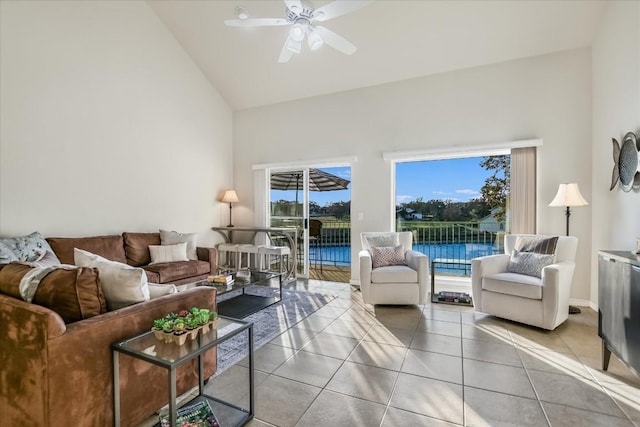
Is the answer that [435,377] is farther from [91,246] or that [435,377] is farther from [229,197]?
[229,197]

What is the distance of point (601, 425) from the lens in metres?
1.67

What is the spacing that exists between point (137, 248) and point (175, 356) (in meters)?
3.24

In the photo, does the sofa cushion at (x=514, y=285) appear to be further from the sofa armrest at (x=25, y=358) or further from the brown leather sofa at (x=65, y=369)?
the sofa armrest at (x=25, y=358)

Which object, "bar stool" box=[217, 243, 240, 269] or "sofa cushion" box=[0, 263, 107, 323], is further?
"bar stool" box=[217, 243, 240, 269]

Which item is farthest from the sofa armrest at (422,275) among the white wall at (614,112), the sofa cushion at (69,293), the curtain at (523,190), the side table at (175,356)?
the sofa cushion at (69,293)

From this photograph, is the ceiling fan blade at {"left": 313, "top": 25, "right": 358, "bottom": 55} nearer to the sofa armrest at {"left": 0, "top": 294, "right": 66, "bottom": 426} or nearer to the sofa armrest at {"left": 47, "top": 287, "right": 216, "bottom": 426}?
the sofa armrest at {"left": 47, "top": 287, "right": 216, "bottom": 426}

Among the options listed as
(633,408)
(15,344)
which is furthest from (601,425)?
(15,344)

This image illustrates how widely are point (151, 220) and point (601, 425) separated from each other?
508 cm

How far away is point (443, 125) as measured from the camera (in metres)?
4.37

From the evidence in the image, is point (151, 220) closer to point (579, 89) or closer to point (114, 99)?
point (114, 99)

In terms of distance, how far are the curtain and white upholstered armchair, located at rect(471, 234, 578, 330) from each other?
1.27 feet

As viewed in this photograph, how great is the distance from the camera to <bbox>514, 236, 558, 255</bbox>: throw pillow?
10.8 feet

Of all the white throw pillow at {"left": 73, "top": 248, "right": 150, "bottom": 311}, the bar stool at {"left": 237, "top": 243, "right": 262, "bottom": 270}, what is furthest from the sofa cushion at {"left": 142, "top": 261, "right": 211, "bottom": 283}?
the white throw pillow at {"left": 73, "top": 248, "right": 150, "bottom": 311}

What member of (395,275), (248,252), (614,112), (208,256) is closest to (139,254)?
(208,256)
